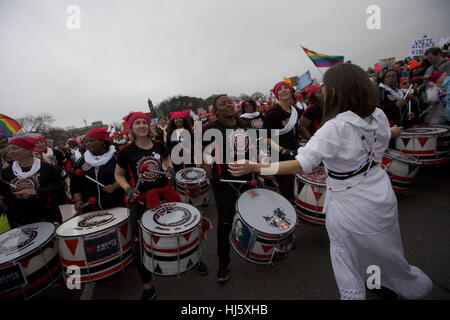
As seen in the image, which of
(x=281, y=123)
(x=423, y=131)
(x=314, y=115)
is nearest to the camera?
(x=281, y=123)

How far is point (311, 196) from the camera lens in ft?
9.77

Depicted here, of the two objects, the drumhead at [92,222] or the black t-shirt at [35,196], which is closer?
the drumhead at [92,222]

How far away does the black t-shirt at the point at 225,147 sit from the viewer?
2.68 meters

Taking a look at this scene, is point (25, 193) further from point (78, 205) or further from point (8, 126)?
point (8, 126)

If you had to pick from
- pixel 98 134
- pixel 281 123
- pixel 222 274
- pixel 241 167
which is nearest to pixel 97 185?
pixel 98 134

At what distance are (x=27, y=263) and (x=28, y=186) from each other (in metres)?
1.28

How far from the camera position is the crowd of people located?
1.51 m

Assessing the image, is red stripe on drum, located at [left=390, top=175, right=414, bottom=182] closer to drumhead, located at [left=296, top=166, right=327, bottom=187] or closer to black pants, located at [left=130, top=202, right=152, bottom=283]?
drumhead, located at [left=296, top=166, right=327, bottom=187]

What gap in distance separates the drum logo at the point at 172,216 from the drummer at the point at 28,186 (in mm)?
1936

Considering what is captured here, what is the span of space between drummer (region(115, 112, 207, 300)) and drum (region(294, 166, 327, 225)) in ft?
5.85

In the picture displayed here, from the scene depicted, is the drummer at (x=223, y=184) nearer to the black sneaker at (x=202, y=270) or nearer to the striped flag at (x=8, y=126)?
the black sneaker at (x=202, y=270)

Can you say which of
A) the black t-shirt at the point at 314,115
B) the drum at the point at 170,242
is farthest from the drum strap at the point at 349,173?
the black t-shirt at the point at 314,115

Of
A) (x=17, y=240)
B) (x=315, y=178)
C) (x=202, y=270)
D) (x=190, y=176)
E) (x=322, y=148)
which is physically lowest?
(x=202, y=270)
